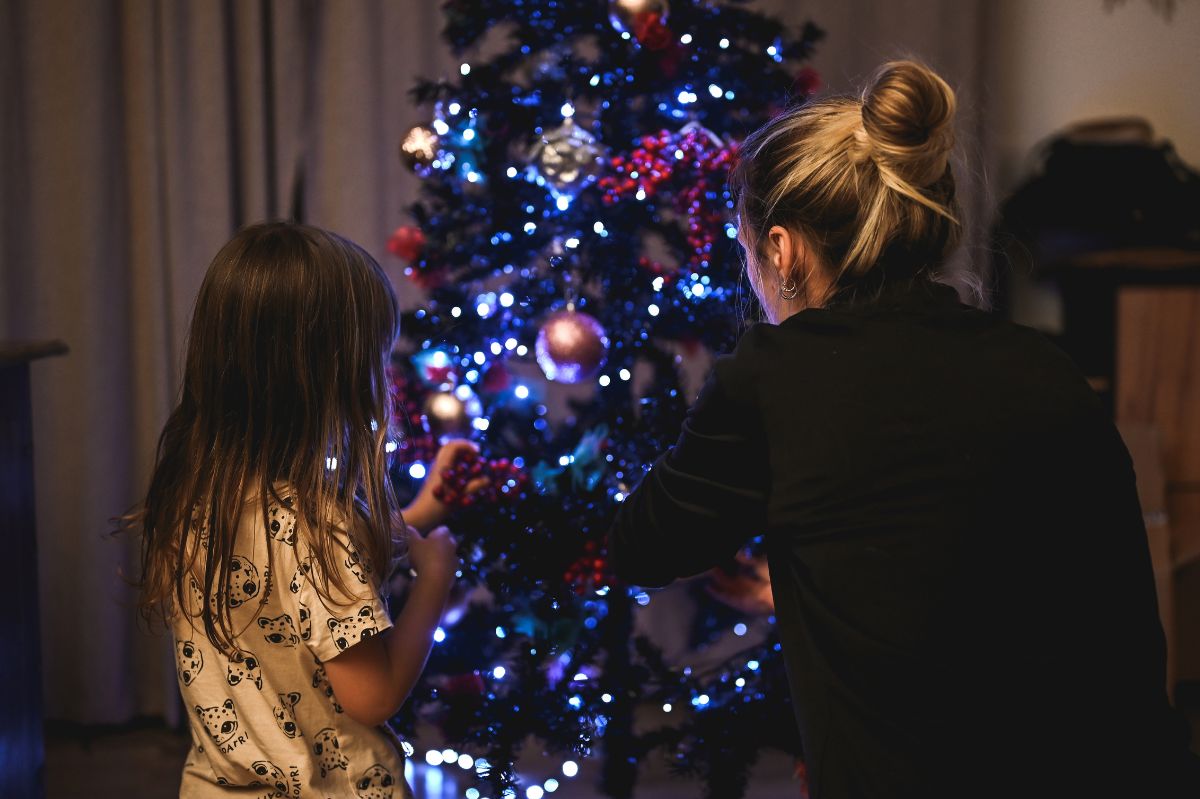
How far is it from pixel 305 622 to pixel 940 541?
0.65 metres

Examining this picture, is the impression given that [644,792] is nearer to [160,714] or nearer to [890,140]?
[160,714]

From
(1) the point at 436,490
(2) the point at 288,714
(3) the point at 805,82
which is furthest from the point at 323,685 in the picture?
(3) the point at 805,82

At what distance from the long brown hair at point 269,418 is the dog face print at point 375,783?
0.69 feet

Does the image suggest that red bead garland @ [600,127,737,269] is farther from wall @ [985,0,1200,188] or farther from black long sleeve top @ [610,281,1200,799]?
wall @ [985,0,1200,188]

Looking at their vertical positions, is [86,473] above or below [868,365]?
below

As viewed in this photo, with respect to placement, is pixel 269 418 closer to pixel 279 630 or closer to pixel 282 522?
pixel 282 522

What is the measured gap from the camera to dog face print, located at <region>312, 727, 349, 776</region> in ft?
Result: 3.92

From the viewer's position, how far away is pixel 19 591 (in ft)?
5.22

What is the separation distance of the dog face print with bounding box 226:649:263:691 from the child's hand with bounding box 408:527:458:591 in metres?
0.23

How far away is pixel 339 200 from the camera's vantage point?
2734mm

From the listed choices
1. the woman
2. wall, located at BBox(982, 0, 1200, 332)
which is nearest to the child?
the woman

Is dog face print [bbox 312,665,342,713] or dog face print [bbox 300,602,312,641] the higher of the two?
dog face print [bbox 300,602,312,641]

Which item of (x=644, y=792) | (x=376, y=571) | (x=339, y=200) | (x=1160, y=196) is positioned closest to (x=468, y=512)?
(x=376, y=571)

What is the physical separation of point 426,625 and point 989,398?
2.26ft
